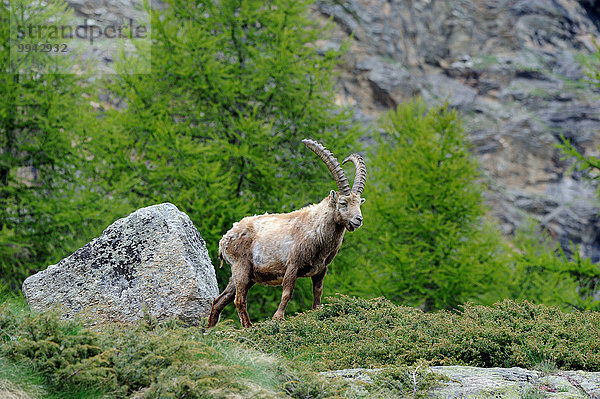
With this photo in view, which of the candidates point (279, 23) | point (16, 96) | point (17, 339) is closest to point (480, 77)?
point (279, 23)

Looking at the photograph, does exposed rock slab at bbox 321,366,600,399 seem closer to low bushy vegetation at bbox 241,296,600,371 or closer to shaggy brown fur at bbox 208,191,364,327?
low bushy vegetation at bbox 241,296,600,371

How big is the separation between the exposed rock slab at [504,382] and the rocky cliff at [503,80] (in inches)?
1331

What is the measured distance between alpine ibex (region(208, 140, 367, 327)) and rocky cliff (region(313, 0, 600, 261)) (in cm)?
3122

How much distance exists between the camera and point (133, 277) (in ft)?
26.0

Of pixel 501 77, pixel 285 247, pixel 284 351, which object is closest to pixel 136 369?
pixel 284 351

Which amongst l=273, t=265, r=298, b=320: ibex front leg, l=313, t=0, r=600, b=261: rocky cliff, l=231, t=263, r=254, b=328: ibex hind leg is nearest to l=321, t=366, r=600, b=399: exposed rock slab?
l=273, t=265, r=298, b=320: ibex front leg

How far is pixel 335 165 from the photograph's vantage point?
27.0 feet

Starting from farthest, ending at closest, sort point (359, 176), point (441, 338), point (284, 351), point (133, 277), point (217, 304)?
point (217, 304) → point (359, 176) → point (133, 277) → point (284, 351) → point (441, 338)

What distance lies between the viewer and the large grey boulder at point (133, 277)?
7746 millimetres

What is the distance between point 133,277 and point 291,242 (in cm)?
217

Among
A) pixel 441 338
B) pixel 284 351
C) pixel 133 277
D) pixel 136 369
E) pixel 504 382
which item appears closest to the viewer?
pixel 136 369

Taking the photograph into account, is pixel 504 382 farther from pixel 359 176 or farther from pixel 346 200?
pixel 359 176

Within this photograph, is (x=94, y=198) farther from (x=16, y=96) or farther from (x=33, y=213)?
(x=16, y=96)

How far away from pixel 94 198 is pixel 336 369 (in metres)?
8.85
